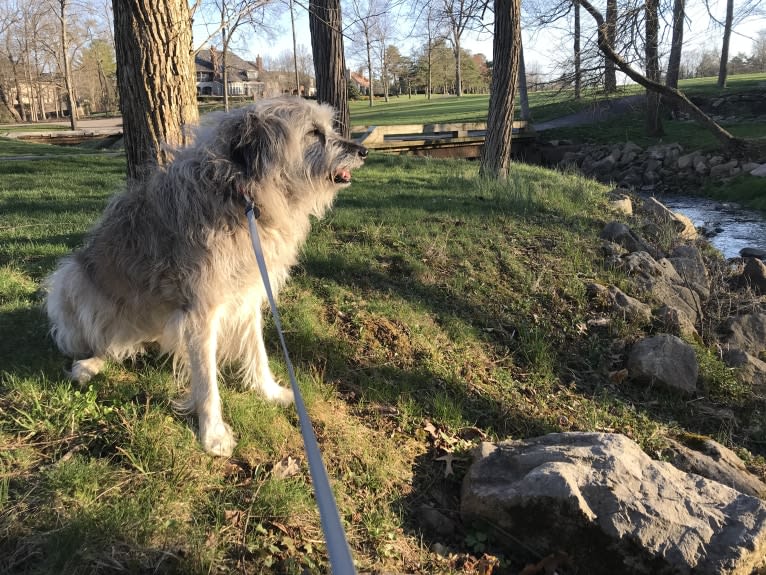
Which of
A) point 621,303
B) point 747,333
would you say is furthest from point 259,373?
point 747,333

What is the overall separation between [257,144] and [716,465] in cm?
440

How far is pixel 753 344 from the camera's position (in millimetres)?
7000

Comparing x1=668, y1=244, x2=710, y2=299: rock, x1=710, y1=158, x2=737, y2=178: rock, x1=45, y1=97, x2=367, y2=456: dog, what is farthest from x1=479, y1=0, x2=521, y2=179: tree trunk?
x1=710, y1=158, x2=737, y2=178: rock

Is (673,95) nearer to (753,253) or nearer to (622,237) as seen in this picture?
(622,237)

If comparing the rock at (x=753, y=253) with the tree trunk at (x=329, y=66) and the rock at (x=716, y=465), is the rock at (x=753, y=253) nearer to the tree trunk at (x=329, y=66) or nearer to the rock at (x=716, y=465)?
the rock at (x=716, y=465)

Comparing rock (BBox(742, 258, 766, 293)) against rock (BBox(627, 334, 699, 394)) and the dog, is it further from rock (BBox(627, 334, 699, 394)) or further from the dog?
the dog

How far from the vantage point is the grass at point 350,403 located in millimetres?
2754

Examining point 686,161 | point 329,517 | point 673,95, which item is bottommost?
point 329,517

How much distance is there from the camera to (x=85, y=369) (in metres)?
3.74

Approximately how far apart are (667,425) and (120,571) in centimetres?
482

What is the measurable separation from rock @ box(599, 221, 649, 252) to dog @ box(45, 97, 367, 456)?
623 cm

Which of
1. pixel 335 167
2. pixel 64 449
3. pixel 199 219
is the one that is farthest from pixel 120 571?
pixel 335 167

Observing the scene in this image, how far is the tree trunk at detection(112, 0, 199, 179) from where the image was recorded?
4762mm

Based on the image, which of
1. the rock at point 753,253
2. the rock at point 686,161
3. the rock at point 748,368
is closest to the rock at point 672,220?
the rock at point 753,253
